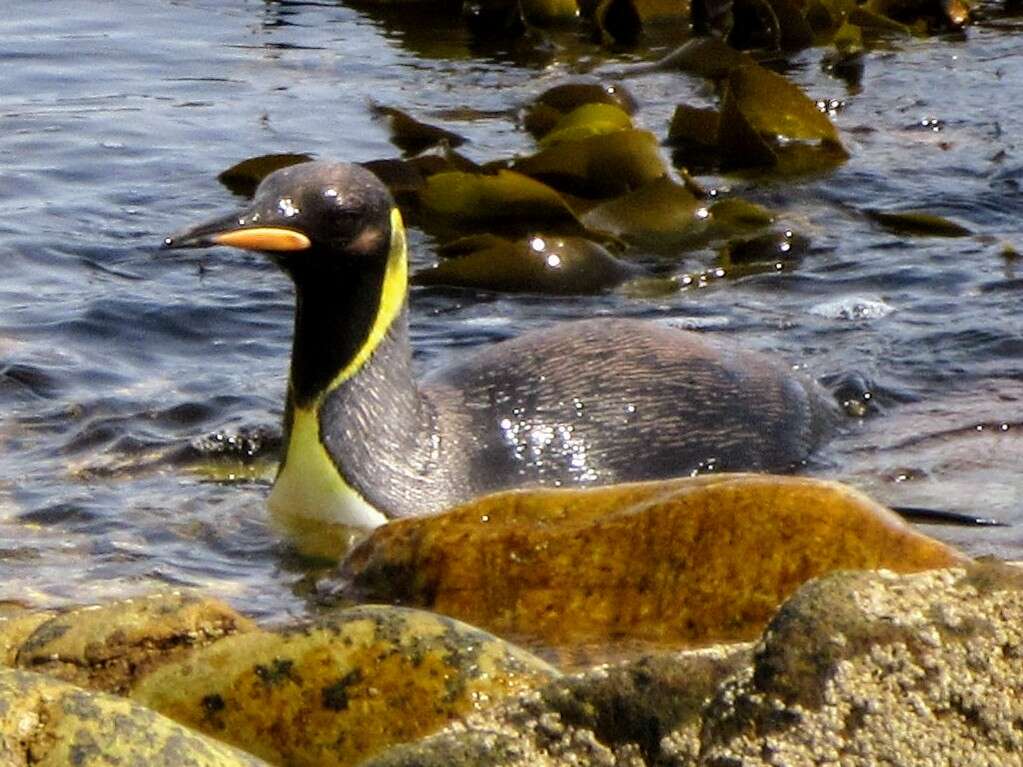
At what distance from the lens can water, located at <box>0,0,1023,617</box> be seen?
6996mm

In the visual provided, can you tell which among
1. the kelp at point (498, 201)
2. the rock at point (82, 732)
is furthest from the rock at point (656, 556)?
the kelp at point (498, 201)

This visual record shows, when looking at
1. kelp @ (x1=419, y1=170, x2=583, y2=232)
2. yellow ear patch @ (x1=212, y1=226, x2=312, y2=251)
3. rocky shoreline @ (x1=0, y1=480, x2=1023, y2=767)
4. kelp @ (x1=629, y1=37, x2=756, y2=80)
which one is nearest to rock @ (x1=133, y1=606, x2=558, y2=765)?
rocky shoreline @ (x1=0, y1=480, x2=1023, y2=767)

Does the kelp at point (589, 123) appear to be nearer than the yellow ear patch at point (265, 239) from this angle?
No

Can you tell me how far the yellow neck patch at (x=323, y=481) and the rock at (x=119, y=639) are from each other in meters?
2.12

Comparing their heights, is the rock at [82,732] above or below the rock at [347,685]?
above

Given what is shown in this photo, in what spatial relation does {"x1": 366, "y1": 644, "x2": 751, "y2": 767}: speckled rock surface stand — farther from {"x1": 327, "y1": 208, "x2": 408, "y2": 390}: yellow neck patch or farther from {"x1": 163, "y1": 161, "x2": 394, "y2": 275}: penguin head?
{"x1": 327, "y1": 208, "x2": 408, "y2": 390}: yellow neck patch

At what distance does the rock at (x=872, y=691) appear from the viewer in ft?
9.69

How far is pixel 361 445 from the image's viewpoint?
6.93m

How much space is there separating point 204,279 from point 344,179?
2699 millimetres

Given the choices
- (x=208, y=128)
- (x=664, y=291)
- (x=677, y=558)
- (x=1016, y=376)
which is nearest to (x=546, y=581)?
(x=677, y=558)

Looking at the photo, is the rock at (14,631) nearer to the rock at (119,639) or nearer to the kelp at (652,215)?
the rock at (119,639)

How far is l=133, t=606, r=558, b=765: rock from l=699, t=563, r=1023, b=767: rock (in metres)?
1.10

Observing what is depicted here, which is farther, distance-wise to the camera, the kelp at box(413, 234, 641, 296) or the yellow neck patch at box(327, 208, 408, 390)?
the kelp at box(413, 234, 641, 296)

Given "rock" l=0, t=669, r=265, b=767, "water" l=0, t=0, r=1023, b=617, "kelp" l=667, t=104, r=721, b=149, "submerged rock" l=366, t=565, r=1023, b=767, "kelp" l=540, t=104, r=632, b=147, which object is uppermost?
"submerged rock" l=366, t=565, r=1023, b=767
